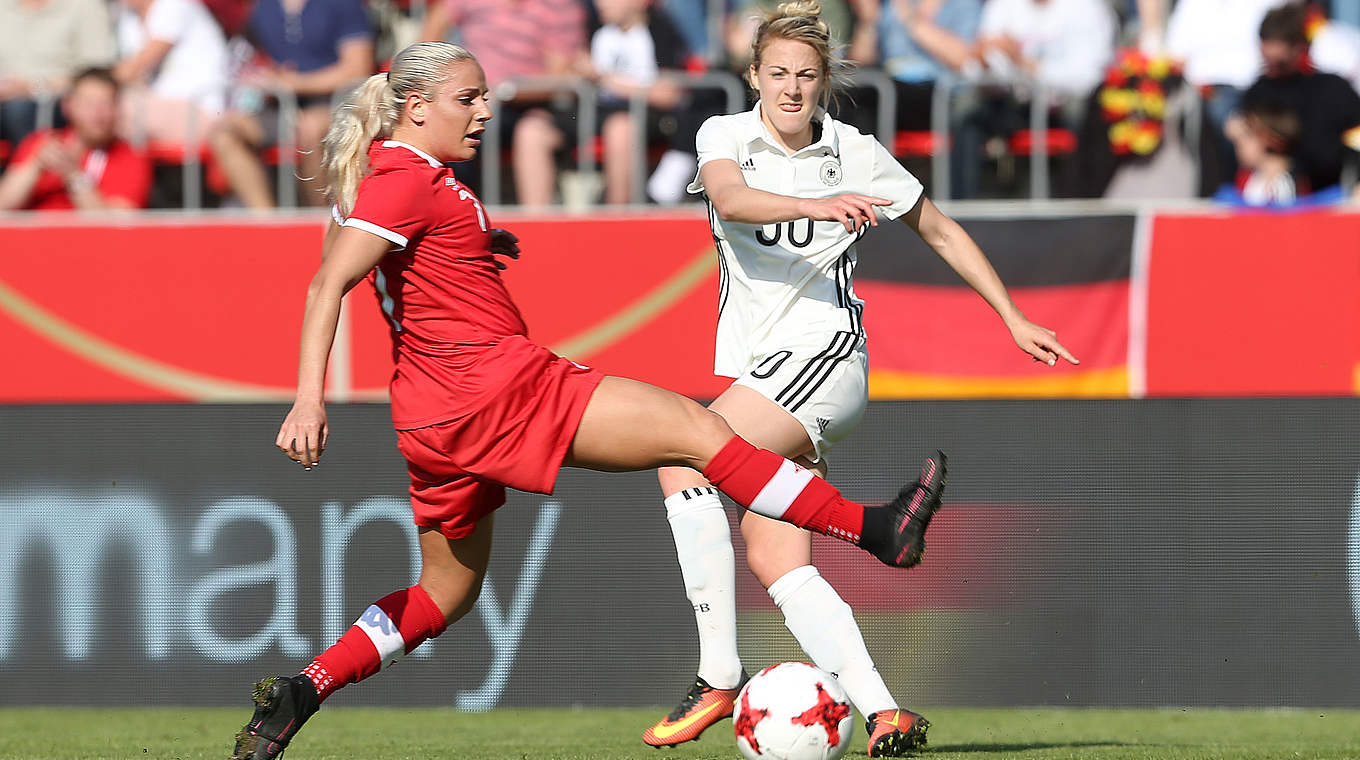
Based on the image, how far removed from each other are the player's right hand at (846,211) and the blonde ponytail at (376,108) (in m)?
1.01

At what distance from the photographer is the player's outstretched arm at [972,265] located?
4.91 meters

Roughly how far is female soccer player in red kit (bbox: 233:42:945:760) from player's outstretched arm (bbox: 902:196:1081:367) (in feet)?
2.18

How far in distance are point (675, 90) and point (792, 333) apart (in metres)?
5.08

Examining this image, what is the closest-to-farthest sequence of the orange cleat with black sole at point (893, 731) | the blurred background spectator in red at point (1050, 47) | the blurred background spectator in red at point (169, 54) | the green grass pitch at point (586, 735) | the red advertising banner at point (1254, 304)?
the orange cleat with black sole at point (893, 731) → the green grass pitch at point (586, 735) → the red advertising banner at point (1254, 304) → the blurred background spectator in red at point (1050, 47) → the blurred background spectator in red at point (169, 54)

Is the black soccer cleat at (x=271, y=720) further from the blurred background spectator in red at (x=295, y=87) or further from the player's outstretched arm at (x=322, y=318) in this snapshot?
the blurred background spectator in red at (x=295, y=87)

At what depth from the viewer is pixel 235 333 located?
915 cm

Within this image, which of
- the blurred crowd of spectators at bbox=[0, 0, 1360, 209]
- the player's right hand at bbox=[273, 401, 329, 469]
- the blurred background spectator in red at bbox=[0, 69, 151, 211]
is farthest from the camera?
the blurred background spectator in red at bbox=[0, 69, 151, 211]

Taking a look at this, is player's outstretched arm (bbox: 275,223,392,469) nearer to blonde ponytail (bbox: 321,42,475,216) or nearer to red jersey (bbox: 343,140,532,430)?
red jersey (bbox: 343,140,532,430)

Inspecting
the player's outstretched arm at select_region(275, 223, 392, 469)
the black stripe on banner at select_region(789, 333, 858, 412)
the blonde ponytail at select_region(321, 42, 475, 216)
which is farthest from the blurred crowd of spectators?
the player's outstretched arm at select_region(275, 223, 392, 469)

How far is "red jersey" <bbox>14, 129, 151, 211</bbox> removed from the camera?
1005 cm

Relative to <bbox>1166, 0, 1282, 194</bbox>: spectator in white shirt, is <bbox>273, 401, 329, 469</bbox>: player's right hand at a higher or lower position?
lower

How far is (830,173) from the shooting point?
5109mm

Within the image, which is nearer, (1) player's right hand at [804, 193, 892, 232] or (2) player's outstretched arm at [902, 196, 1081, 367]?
(1) player's right hand at [804, 193, 892, 232]

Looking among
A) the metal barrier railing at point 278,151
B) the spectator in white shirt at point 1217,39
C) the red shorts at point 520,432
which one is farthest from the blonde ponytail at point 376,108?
the spectator in white shirt at point 1217,39
